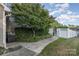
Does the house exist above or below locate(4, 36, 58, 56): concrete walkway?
above

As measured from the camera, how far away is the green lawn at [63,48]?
2631mm

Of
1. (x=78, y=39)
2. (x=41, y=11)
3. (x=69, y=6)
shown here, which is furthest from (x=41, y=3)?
(x=78, y=39)

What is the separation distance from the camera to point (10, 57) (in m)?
2.64

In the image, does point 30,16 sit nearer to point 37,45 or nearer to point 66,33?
point 37,45

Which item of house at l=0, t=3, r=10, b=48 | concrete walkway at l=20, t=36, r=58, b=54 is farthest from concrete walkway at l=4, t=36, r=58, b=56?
house at l=0, t=3, r=10, b=48

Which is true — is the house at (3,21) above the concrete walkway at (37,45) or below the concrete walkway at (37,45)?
above

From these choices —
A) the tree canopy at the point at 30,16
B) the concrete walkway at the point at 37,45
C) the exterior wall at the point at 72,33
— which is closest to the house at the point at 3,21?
the tree canopy at the point at 30,16

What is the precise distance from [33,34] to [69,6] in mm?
500

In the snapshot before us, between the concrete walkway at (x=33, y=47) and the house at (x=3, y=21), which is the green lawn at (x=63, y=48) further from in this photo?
the house at (x=3, y=21)

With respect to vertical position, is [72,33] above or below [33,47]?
above

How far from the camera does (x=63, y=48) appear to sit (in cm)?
264

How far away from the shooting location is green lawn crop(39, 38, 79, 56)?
2631 millimetres

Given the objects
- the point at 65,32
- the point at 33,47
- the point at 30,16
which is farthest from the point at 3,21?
the point at 65,32

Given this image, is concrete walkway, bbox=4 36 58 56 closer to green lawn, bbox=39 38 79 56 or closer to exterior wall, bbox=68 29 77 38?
green lawn, bbox=39 38 79 56
